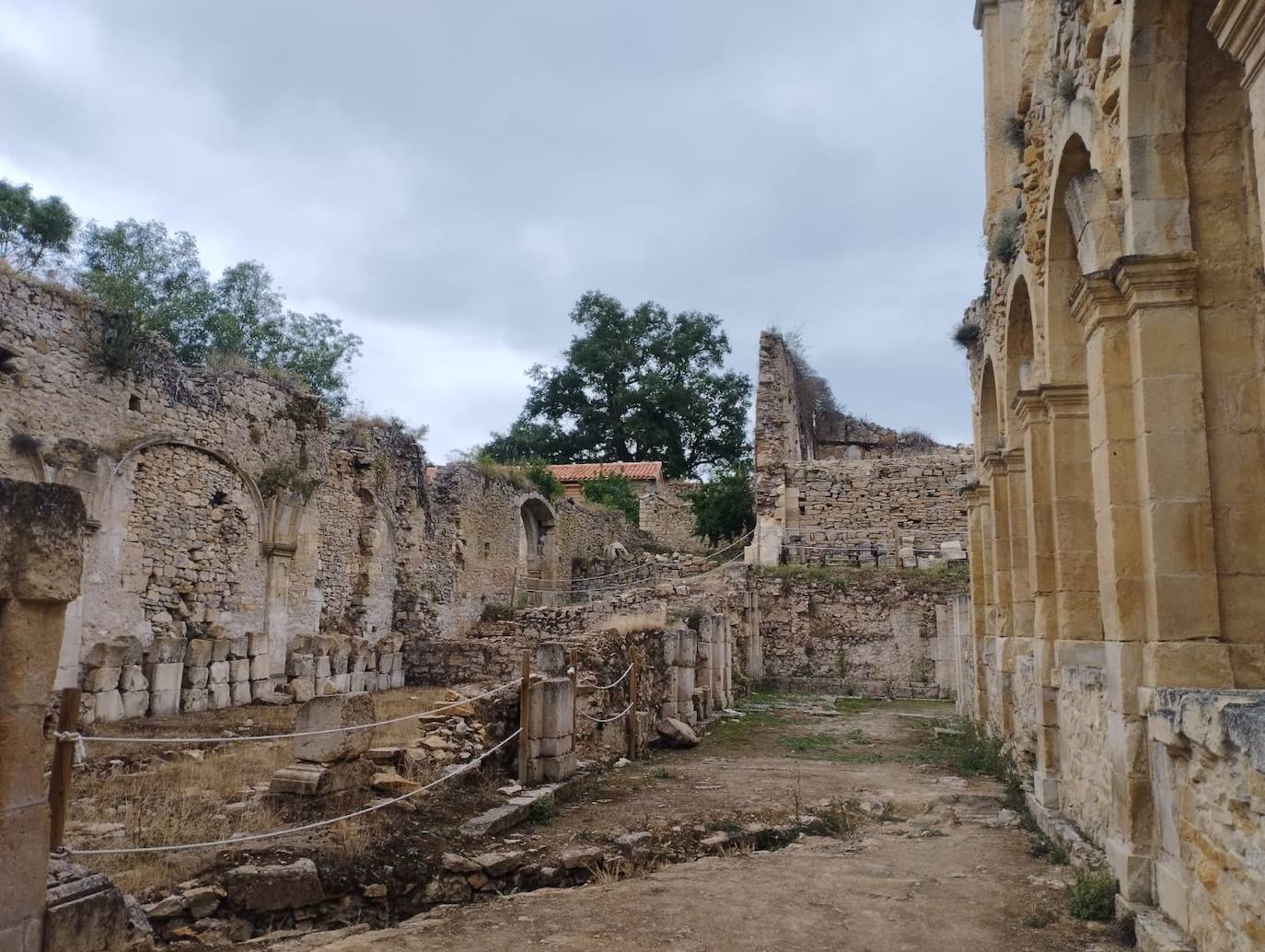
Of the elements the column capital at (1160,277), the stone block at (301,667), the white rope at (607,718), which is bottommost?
the white rope at (607,718)

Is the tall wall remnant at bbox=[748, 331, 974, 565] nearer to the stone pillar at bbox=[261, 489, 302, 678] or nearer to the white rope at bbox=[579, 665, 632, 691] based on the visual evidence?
the stone pillar at bbox=[261, 489, 302, 678]

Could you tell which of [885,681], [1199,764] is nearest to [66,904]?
[1199,764]

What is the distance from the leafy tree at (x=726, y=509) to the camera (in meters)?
31.1

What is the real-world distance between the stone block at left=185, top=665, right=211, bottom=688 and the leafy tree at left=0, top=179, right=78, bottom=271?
64.2 ft

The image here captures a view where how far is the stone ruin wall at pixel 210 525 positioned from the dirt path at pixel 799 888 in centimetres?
503

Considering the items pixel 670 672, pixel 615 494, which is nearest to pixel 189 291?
pixel 615 494

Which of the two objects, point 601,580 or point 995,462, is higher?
point 995,462

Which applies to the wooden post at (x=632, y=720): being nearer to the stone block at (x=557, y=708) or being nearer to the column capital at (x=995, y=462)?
the stone block at (x=557, y=708)

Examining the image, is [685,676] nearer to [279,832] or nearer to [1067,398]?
[1067,398]

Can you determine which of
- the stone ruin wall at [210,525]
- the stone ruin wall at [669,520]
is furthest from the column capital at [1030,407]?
the stone ruin wall at [669,520]

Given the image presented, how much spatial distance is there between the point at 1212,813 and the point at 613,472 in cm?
3533

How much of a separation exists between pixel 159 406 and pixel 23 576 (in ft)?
36.5

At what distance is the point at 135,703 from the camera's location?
1201 centimetres

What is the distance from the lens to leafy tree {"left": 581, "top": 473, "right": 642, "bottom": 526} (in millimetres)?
36812
